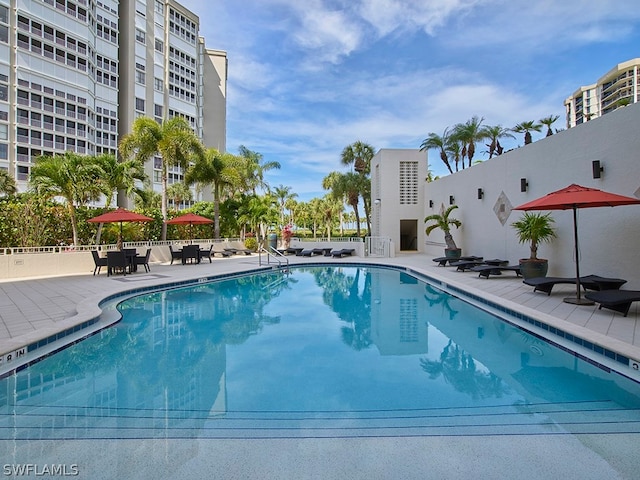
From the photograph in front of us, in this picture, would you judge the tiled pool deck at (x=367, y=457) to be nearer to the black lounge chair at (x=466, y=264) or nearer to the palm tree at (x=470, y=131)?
the black lounge chair at (x=466, y=264)

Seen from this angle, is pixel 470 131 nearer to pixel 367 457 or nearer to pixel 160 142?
pixel 160 142

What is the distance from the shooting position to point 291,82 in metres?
24.5

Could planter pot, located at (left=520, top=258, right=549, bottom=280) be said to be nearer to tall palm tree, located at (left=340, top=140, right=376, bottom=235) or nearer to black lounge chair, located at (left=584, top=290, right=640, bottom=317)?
black lounge chair, located at (left=584, top=290, right=640, bottom=317)

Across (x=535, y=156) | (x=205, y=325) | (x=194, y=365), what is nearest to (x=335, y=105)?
(x=535, y=156)

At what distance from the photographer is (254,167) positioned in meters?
26.0

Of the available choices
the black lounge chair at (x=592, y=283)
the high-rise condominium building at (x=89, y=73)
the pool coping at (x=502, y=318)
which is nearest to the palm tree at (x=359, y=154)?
the pool coping at (x=502, y=318)

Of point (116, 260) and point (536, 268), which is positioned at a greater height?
point (116, 260)

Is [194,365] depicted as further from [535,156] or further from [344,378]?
[535,156]

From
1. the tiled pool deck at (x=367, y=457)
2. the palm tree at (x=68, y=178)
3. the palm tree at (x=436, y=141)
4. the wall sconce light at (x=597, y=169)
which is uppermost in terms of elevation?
the palm tree at (x=436, y=141)

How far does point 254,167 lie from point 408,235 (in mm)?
12273

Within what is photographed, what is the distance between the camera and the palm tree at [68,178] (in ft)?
39.6

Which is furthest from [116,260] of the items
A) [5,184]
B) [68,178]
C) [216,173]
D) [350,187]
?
[350,187]

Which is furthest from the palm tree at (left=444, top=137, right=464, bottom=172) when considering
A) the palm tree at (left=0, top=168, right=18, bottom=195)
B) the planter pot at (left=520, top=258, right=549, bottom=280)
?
the palm tree at (left=0, top=168, right=18, bottom=195)

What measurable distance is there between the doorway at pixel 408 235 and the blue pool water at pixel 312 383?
15.2 meters
